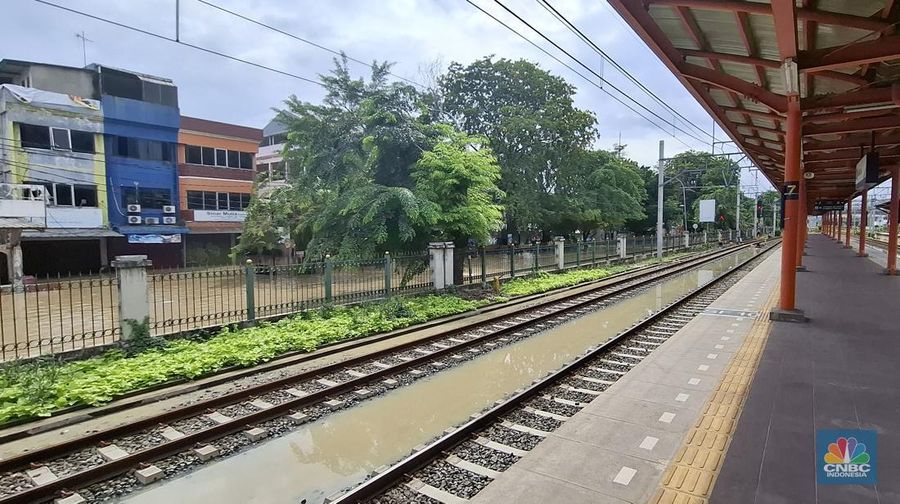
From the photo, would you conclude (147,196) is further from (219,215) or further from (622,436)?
(622,436)

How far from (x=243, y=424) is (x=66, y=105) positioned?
2500 centimetres

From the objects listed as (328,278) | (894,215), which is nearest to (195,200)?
(328,278)

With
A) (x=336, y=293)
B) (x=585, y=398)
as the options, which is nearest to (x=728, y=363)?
(x=585, y=398)

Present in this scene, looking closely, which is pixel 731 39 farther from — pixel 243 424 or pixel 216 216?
pixel 216 216

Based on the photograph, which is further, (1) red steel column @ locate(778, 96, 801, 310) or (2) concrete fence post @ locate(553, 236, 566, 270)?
(2) concrete fence post @ locate(553, 236, 566, 270)

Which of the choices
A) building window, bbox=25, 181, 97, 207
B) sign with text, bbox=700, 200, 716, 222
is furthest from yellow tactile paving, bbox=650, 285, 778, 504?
sign with text, bbox=700, 200, 716, 222

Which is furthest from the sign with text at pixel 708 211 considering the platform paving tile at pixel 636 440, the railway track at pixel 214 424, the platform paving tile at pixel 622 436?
the platform paving tile at pixel 622 436

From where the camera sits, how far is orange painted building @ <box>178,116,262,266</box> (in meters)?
28.8

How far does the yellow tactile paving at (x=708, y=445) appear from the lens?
136 inches

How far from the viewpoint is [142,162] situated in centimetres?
2580

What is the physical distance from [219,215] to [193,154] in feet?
13.2

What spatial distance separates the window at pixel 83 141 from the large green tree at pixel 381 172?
14.7m

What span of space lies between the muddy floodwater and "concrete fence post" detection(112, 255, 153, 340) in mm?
4498

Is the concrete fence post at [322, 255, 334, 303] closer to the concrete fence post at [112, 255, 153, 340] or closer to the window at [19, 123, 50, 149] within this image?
the concrete fence post at [112, 255, 153, 340]
